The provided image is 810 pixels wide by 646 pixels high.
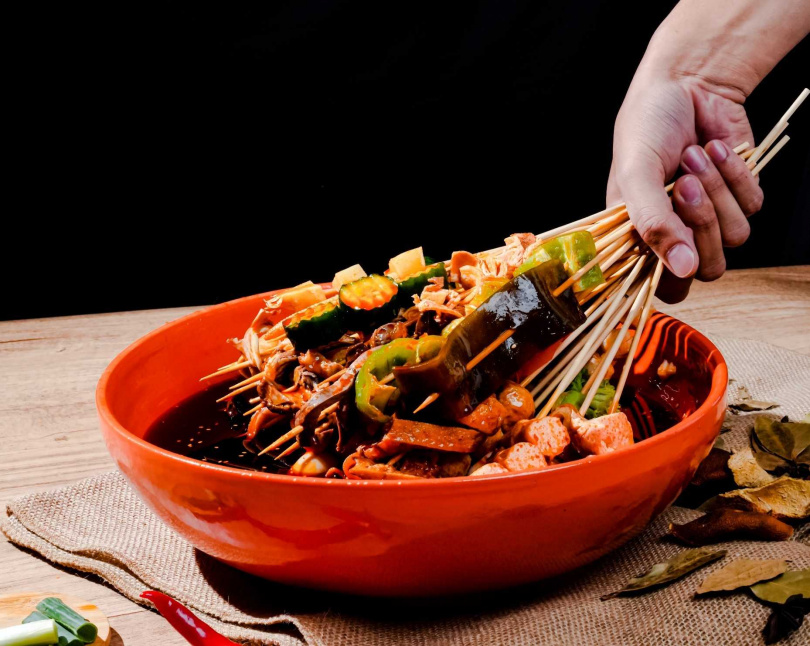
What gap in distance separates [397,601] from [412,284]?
574 millimetres

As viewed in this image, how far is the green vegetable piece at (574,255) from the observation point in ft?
4.20

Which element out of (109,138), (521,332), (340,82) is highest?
(521,332)

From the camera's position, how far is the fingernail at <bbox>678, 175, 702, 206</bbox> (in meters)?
1.54

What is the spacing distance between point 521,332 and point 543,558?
34cm

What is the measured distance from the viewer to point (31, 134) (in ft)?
9.96

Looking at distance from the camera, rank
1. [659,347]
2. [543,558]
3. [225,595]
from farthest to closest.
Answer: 1. [659,347]
2. [225,595]
3. [543,558]

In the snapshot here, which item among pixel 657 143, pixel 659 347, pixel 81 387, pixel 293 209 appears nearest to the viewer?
pixel 659 347

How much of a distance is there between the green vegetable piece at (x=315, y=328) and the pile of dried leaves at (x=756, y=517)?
2.07ft

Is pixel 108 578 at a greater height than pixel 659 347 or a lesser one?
lesser

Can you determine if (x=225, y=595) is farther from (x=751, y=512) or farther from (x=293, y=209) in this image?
(x=293, y=209)

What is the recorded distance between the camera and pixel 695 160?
1590 millimetres

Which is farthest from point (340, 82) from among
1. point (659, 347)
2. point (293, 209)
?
point (659, 347)

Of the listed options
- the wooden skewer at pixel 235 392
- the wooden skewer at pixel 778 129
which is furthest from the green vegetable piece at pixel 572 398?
the wooden skewer at pixel 778 129

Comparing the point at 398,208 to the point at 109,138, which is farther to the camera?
the point at 398,208
